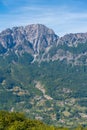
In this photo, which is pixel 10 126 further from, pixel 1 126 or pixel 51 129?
pixel 51 129

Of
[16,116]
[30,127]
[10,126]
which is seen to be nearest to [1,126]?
[10,126]

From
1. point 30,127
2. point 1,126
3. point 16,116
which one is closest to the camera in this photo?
point 1,126

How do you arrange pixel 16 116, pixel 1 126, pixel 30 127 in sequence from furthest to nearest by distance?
pixel 16 116
pixel 30 127
pixel 1 126

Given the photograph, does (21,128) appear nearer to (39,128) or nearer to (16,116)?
(39,128)

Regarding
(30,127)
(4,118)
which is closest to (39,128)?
(30,127)

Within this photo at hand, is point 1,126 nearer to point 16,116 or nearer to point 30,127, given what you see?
point 30,127

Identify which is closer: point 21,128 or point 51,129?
point 21,128

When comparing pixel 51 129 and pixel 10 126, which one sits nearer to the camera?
pixel 10 126
